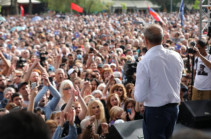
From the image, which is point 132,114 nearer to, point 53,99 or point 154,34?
point 53,99

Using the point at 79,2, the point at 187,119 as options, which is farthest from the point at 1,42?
the point at 79,2

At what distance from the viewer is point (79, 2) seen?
46.1m

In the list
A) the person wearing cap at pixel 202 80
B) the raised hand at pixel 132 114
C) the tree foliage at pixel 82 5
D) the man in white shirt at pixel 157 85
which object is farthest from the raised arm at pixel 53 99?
the tree foliage at pixel 82 5

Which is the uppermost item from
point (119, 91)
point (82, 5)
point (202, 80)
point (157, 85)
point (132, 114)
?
point (82, 5)

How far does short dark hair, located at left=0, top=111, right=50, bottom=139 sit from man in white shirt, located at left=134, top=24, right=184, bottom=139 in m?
1.76

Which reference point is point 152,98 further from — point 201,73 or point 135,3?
point 135,3

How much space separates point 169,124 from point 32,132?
2.01m

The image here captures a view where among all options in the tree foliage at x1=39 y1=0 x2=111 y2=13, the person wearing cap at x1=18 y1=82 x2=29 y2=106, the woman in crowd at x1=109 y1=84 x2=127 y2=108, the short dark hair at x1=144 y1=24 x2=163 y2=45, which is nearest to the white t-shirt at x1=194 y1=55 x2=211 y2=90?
the woman in crowd at x1=109 y1=84 x2=127 y2=108

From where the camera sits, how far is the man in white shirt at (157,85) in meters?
2.77

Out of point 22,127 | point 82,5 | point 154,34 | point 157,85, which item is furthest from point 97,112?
point 82,5

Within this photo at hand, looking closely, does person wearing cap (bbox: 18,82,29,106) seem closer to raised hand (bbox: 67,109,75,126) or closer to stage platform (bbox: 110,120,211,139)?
raised hand (bbox: 67,109,75,126)

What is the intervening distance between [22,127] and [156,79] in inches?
74.3

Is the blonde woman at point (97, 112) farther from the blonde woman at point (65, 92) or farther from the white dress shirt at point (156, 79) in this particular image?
the white dress shirt at point (156, 79)

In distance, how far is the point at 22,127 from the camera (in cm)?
105
